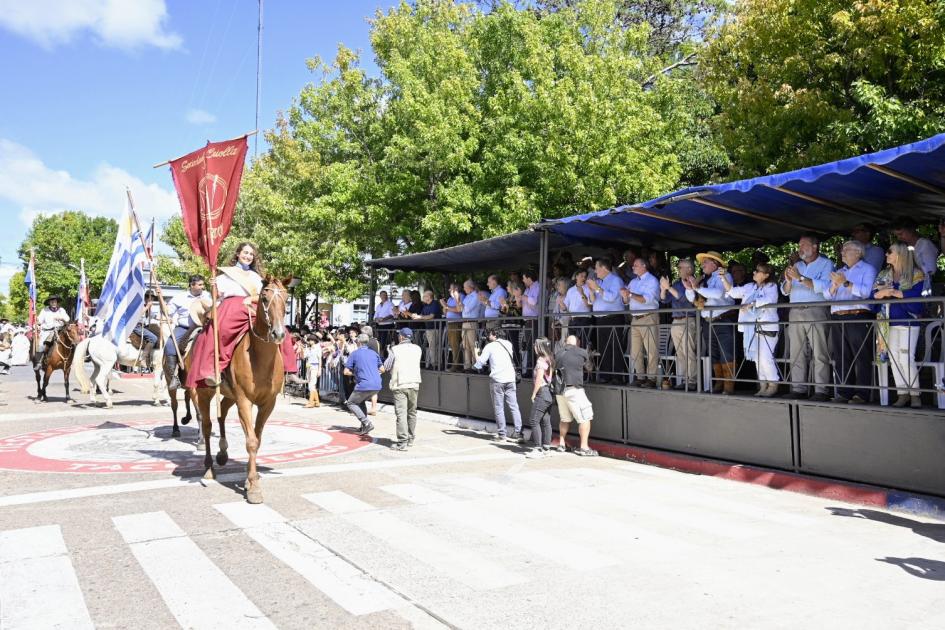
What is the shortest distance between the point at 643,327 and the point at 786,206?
283 centimetres

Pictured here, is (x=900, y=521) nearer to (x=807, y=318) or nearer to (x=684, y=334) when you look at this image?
(x=807, y=318)

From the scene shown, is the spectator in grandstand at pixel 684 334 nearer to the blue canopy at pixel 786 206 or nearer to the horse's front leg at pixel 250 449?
the blue canopy at pixel 786 206

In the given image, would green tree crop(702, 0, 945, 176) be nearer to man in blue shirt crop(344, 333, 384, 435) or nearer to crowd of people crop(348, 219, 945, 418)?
crowd of people crop(348, 219, 945, 418)

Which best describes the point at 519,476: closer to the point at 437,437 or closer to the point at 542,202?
the point at 437,437

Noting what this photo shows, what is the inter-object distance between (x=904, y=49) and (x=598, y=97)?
809 centimetres

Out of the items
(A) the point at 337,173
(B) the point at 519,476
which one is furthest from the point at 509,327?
(A) the point at 337,173

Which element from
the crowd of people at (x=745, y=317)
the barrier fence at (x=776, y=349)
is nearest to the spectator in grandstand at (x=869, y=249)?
the crowd of people at (x=745, y=317)

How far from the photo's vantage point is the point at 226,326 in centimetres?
805

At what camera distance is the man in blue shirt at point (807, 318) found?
28.8 ft

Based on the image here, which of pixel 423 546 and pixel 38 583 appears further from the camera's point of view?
pixel 423 546

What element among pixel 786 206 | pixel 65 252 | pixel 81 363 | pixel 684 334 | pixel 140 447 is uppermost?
pixel 65 252

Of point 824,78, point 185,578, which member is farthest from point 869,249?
point 824,78

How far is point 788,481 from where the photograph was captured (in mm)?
8461

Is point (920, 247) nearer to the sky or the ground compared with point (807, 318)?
nearer to the sky
